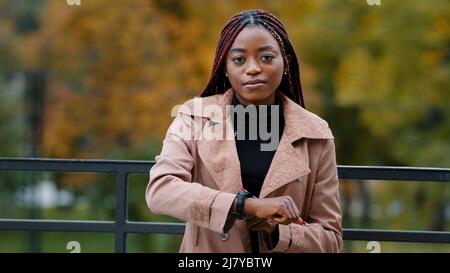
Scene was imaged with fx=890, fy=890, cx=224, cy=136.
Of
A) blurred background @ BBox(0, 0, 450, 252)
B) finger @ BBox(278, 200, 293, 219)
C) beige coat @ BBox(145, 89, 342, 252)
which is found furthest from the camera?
blurred background @ BBox(0, 0, 450, 252)

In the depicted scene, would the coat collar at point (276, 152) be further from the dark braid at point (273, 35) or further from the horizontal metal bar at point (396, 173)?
the horizontal metal bar at point (396, 173)

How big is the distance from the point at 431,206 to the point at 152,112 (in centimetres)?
644

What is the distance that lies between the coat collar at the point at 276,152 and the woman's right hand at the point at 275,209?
177 mm

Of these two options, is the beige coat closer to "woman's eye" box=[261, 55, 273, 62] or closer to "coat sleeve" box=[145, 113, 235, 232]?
"coat sleeve" box=[145, 113, 235, 232]

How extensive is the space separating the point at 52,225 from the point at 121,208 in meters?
0.40

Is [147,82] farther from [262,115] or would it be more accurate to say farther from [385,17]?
[262,115]

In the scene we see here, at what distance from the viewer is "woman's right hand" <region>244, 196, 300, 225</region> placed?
2873mm

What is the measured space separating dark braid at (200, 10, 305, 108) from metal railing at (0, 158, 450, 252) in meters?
0.96

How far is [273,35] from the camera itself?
320 cm

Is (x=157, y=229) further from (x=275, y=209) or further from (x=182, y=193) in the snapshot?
(x=275, y=209)

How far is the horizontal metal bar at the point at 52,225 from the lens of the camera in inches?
179

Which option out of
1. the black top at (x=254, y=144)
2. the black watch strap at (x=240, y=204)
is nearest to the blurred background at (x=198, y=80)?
the black top at (x=254, y=144)

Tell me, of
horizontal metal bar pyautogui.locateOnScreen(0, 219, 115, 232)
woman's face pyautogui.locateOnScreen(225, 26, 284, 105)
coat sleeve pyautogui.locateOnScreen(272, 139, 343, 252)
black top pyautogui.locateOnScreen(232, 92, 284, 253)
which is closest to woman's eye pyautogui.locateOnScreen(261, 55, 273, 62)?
woman's face pyautogui.locateOnScreen(225, 26, 284, 105)
